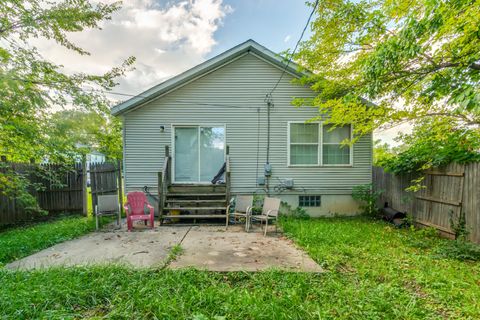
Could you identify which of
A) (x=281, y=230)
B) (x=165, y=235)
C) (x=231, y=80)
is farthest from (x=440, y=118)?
(x=165, y=235)

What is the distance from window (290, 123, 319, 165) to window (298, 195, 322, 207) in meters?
1.19

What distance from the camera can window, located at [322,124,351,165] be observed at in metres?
7.66

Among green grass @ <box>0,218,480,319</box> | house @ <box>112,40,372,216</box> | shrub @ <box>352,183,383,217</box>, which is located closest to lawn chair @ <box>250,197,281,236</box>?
house @ <box>112,40,372,216</box>

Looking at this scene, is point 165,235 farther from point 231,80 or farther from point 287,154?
point 231,80

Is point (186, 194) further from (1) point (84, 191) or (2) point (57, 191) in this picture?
(2) point (57, 191)

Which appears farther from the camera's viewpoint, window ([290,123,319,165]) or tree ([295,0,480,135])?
window ([290,123,319,165])

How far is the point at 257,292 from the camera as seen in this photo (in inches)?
107

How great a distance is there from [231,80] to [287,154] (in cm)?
324

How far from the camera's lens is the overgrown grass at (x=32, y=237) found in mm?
4117

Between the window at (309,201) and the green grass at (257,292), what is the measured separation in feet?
12.6

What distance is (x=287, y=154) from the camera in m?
7.68

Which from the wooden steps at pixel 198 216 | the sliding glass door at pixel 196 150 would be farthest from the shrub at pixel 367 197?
the sliding glass door at pixel 196 150

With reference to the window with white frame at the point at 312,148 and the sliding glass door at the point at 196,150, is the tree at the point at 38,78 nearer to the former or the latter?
the sliding glass door at the point at 196,150

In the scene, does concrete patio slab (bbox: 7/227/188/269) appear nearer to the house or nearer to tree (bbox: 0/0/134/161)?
tree (bbox: 0/0/134/161)
